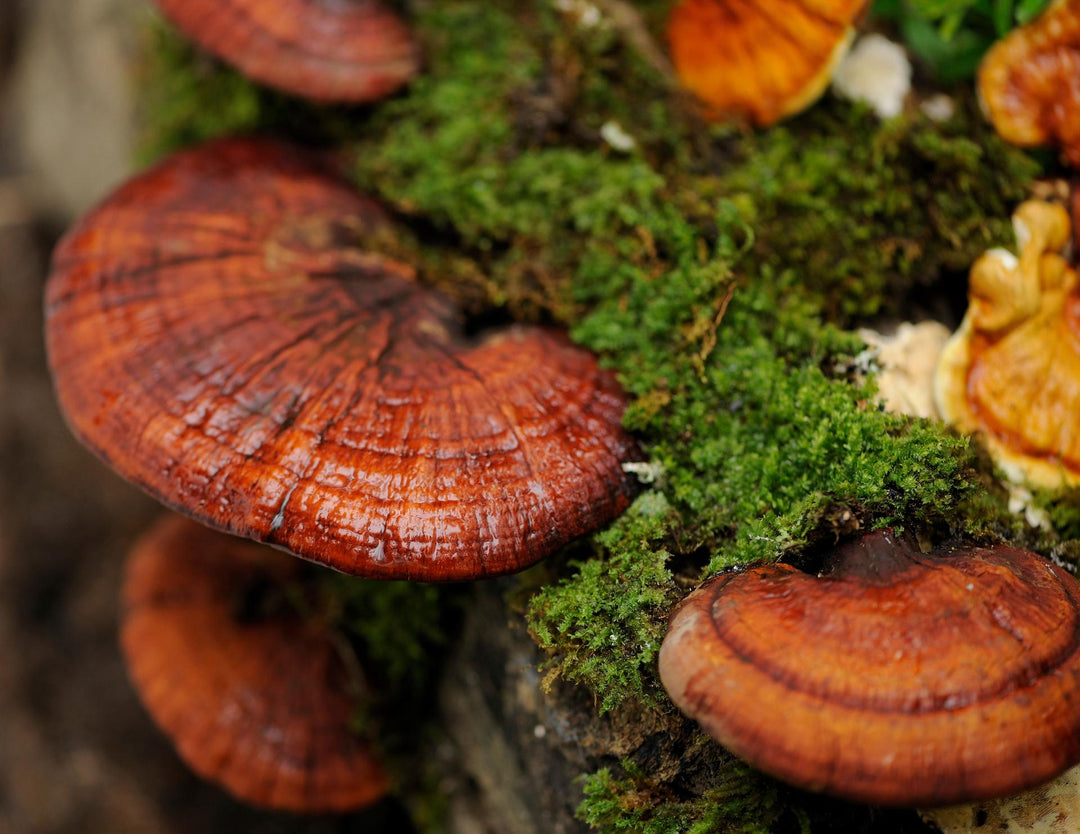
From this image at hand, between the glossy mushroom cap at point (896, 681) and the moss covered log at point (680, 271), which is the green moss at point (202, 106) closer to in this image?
the moss covered log at point (680, 271)

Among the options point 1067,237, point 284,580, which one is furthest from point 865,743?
point 284,580

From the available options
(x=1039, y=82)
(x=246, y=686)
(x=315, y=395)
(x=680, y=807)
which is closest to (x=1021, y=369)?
(x=1039, y=82)

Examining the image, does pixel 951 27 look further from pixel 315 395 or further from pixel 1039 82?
pixel 315 395

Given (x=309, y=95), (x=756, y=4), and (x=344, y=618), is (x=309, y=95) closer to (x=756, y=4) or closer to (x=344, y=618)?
(x=756, y=4)

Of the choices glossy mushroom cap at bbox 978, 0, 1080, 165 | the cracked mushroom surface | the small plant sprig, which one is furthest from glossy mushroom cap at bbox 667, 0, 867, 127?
the cracked mushroom surface

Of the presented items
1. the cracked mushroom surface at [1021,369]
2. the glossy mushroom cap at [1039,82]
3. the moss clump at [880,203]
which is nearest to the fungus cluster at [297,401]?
the moss clump at [880,203]

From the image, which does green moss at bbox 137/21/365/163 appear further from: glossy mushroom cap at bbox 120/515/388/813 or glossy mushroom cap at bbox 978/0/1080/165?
glossy mushroom cap at bbox 978/0/1080/165

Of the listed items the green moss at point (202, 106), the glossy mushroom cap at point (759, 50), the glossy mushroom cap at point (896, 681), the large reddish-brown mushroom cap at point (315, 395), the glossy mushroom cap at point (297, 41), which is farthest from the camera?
the green moss at point (202, 106)

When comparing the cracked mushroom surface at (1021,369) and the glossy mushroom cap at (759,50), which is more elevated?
Result: the glossy mushroom cap at (759,50)
